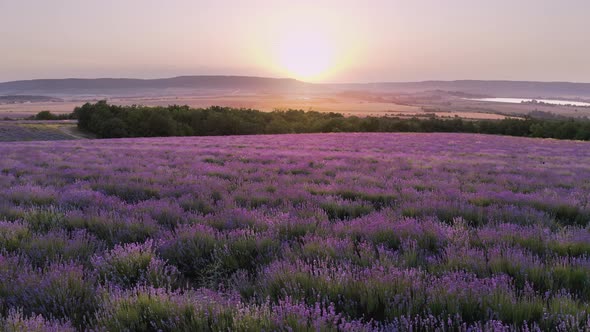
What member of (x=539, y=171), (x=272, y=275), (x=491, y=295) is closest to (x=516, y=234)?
(x=491, y=295)

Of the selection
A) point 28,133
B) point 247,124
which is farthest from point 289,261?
point 247,124

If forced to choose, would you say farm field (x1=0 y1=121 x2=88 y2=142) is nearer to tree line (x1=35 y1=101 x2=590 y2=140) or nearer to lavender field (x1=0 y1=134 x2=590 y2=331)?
tree line (x1=35 y1=101 x2=590 y2=140)

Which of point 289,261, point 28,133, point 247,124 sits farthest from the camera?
point 247,124

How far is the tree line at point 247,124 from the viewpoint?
63.0 meters

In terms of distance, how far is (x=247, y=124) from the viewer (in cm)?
7450

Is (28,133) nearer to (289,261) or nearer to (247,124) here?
(247,124)

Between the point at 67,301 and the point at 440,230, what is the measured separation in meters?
4.22

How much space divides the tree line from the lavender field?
6260 centimetres

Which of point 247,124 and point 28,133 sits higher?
point 247,124

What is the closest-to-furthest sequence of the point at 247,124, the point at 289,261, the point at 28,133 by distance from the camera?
the point at 289,261 < the point at 28,133 < the point at 247,124

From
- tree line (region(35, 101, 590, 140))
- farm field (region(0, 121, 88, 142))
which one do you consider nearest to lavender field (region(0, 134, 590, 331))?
farm field (region(0, 121, 88, 142))

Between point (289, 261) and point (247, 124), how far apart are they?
237 ft

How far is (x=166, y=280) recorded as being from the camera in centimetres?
358

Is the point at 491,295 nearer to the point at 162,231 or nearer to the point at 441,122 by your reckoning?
the point at 162,231
